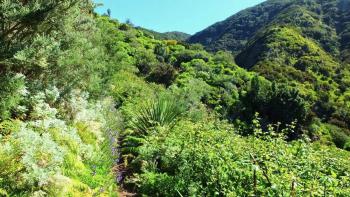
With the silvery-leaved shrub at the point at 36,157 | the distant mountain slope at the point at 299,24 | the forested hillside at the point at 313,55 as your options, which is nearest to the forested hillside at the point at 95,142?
the silvery-leaved shrub at the point at 36,157

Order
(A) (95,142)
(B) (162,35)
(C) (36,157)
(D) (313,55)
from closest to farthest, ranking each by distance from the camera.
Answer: (C) (36,157), (A) (95,142), (D) (313,55), (B) (162,35)

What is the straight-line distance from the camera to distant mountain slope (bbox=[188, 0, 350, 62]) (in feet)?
296

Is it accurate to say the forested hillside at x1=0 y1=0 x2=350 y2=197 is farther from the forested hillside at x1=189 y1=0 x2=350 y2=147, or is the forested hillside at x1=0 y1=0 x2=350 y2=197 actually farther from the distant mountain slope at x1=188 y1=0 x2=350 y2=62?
the distant mountain slope at x1=188 y1=0 x2=350 y2=62

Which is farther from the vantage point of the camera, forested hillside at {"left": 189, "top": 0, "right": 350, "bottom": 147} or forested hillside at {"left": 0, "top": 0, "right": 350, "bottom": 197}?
forested hillside at {"left": 189, "top": 0, "right": 350, "bottom": 147}

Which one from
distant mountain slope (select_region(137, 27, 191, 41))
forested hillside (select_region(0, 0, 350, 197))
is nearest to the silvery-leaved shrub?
forested hillside (select_region(0, 0, 350, 197))

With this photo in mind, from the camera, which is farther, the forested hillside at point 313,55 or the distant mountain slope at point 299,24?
the distant mountain slope at point 299,24

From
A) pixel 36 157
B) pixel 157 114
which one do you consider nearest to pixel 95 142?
pixel 157 114

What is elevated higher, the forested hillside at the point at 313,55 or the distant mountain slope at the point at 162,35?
the distant mountain slope at the point at 162,35

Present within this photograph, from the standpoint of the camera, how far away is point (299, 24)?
96.4 m

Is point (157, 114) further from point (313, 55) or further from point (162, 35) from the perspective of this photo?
point (162, 35)

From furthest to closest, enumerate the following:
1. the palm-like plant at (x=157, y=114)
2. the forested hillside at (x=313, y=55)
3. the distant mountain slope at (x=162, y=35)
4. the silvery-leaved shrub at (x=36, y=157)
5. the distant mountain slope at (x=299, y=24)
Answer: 1. the distant mountain slope at (x=299, y=24)
2. the distant mountain slope at (x=162, y=35)
3. the forested hillside at (x=313, y=55)
4. the palm-like plant at (x=157, y=114)
5. the silvery-leaved shrub at (x=36, y=157)

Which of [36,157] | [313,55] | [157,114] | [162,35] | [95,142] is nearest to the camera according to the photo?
[36,157]

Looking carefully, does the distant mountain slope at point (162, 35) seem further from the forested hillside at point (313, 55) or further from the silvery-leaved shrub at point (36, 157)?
the silvery-leaved shrub at point (36, 157)

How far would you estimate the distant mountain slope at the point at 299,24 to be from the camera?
9031 centimetres
